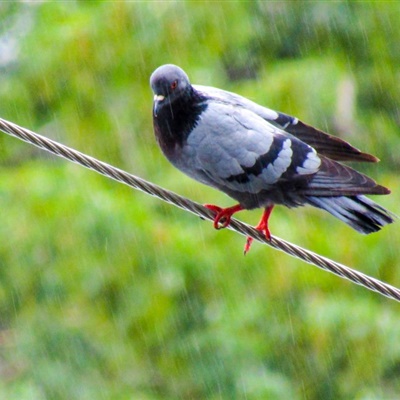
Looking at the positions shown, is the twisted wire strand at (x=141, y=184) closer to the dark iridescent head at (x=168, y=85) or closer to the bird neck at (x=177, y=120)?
the bird neck at (x=177, y=120)

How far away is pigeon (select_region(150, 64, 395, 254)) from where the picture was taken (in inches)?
141

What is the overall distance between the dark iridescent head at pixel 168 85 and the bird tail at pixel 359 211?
27.8 inches

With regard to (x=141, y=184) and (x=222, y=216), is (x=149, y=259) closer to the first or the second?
(x=222, y=216)

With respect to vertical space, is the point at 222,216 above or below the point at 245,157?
below

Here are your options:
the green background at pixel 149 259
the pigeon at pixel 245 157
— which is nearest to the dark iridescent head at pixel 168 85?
the pigeon at pixel 245 157

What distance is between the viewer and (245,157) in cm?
363

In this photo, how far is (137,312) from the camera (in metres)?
5.30

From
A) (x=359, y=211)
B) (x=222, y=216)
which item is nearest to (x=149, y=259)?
(x=222, y=216)

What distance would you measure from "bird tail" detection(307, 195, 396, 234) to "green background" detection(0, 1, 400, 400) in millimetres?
1529

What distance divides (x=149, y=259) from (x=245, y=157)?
1.67m

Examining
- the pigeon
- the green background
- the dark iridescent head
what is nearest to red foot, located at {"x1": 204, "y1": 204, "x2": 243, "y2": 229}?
the pigeon

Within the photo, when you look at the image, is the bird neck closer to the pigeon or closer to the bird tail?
the pigeon

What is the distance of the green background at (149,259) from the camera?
16.8 feet

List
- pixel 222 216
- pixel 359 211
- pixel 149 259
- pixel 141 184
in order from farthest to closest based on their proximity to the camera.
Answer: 1. pixel 149 259
2. pixel 222 216
3. pixel 359 211
4. pixel 141 184
